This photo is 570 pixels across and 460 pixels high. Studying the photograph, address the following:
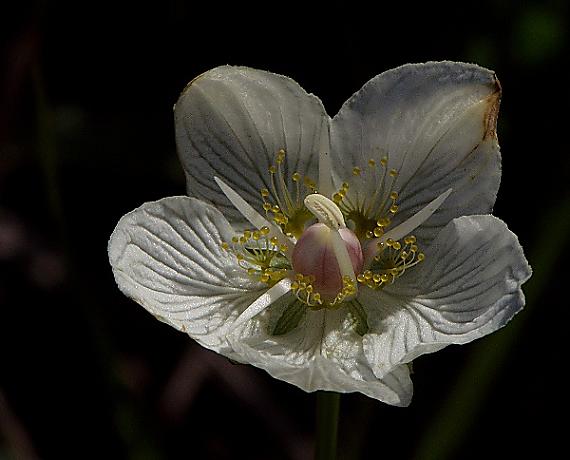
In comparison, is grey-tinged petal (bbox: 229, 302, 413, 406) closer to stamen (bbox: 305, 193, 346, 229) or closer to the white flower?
the white flower

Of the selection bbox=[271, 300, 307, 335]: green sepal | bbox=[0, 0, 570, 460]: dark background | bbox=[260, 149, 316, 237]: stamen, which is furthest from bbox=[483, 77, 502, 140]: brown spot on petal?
bbox=[0, 0, 570, 460]: dark background

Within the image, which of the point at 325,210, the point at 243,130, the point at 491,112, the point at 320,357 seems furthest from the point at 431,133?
the point at 320,357

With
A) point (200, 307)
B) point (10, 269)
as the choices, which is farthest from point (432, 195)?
point (10, 269)

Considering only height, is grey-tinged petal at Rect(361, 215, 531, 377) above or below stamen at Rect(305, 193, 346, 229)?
below

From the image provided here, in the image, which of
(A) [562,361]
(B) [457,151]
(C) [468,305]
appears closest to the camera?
(C) [468,305]

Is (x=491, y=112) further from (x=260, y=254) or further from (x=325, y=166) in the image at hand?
(x=260, y=254)

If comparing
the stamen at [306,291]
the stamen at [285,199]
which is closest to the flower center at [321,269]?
the stamen at [306,291]

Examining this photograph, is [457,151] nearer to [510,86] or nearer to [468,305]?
[468,305]
